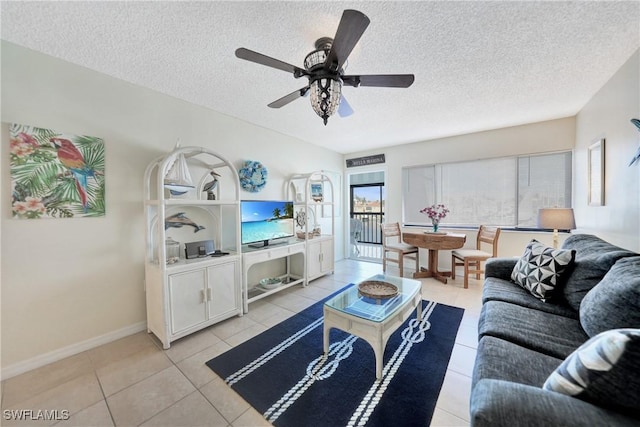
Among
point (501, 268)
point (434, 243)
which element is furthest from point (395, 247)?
point (501, 268)

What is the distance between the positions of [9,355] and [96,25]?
2392mm

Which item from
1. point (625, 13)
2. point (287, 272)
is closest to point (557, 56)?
point (625, 13)

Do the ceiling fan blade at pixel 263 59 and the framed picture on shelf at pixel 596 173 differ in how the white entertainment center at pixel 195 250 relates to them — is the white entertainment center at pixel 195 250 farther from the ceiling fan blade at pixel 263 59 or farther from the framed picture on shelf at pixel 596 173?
the framed picture on shelf at pixel 596 173

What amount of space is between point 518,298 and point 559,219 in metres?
1.70

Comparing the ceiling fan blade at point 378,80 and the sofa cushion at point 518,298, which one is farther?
the sofa cushion at point 518,298

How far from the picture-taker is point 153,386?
63.0 inches

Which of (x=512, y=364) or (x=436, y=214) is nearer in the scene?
(x=512, y=364)

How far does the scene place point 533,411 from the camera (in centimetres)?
74

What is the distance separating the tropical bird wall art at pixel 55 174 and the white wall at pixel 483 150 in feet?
13.9

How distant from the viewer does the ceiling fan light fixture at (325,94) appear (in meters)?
1.48

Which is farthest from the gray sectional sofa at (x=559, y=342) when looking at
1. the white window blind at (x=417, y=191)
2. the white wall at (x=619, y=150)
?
the white window blind at (x=417, y=191)

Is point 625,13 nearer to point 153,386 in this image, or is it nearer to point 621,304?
point 621,304

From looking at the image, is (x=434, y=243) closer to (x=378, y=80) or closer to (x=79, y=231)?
(x=378, y=80)

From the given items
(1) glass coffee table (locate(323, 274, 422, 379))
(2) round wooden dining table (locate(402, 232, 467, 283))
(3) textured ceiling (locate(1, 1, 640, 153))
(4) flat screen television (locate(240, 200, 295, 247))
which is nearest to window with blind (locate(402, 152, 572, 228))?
(2) round wooden dining table (locate(402, 232, 467, 283))
